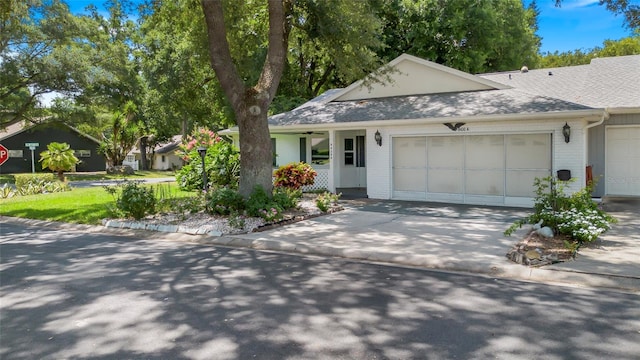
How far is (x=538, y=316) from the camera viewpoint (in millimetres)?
4695

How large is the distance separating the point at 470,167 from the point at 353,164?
5236mm

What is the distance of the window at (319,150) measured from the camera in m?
17.5

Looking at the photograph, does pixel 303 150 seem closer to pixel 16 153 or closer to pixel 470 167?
pixel 470 167

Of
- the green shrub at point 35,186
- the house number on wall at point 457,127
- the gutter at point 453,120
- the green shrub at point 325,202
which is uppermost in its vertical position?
the gutter at point 453,120

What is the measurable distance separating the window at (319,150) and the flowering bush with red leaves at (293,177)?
2014mm

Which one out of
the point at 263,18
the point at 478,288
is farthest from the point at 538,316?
the point at 263,18

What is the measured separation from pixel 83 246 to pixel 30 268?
1.77 metres

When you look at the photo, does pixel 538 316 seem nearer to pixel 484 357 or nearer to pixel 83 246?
pixel 484 357

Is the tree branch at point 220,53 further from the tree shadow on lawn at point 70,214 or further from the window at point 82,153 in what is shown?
the window at point 82,153

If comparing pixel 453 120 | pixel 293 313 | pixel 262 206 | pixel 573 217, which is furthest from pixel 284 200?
pixel 293 313

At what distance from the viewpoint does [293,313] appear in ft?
15.8

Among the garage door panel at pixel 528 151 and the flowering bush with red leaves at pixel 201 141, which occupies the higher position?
the flowering bush with red leaves at pixel 201 141

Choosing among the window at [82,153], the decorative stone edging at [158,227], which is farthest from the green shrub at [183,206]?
the window at [82,153]

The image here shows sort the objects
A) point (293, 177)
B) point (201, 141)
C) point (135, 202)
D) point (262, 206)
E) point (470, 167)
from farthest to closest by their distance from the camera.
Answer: point (201, 141) → point (293, 177) → point (470, 167) → point (135, 202) → point (262, 206)
